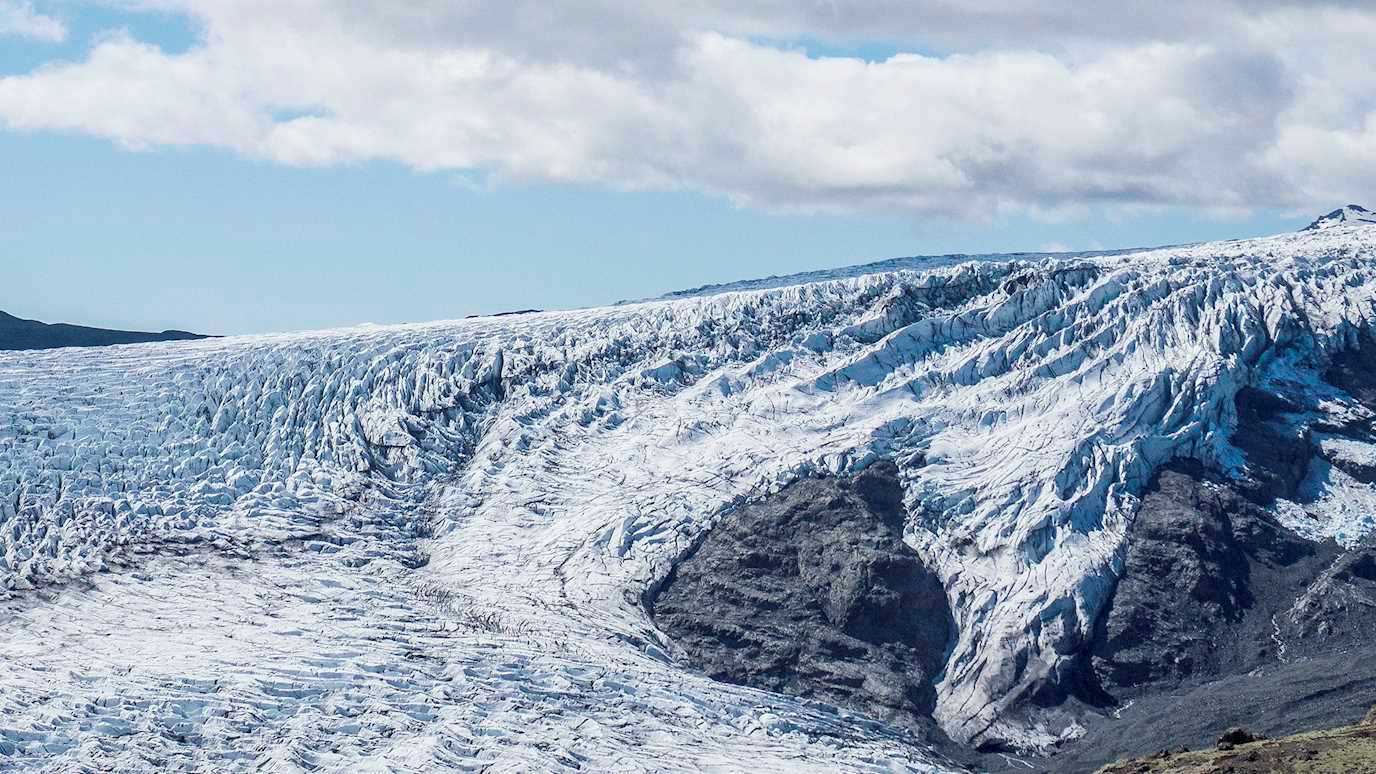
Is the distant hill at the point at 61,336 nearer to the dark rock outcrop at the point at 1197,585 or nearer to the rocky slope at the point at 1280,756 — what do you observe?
the dark rock outcrop at the point at 1197,585

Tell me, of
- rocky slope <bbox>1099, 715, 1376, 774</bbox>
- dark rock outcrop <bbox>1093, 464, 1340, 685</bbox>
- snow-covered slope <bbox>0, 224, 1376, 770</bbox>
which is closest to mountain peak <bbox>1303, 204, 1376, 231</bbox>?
snow-covered slope <bbox>0, 224, 1376, 770</bbox>

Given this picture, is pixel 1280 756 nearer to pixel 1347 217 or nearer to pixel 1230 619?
pixel 1230 619

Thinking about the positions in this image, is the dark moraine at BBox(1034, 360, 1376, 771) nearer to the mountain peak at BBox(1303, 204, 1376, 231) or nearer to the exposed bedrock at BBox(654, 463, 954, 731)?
the exposed bedrock at BBox(654, 463, 954, 731)

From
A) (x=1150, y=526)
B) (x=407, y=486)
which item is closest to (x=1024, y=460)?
(x=1150, y=526)

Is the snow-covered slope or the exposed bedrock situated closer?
the snow-covered slope

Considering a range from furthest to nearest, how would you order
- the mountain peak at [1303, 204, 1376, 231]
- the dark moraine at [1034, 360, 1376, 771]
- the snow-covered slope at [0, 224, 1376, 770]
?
the mountain peak at [1303, 204, 1376, 231]
the dark moraine at [1034, 360, 1376, 771]
the snow-covered slope at [0, 224, 1376, 770]

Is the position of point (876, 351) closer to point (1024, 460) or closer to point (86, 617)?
point (1024, 460)

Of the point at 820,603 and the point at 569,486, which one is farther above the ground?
the point at 569,486

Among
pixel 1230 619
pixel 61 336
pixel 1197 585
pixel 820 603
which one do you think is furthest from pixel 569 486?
pixel 61 336
